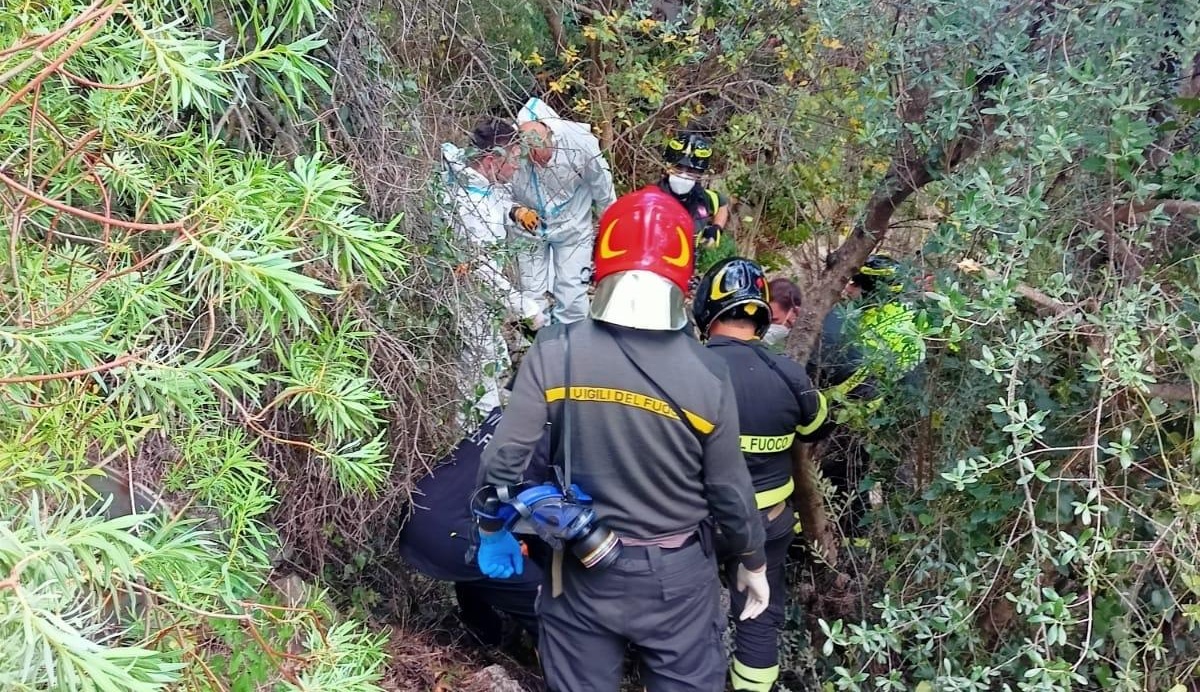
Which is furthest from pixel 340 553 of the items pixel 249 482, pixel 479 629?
pixel 249 482

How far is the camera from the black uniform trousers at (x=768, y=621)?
129 inches

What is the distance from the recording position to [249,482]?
2.08 meters

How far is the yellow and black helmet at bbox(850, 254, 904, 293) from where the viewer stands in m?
3.30

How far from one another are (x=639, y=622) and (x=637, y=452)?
1.82 feet

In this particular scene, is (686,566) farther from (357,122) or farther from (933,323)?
(357,122)

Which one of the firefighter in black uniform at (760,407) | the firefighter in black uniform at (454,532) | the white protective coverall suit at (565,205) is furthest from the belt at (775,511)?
the white protective coverall suit at (565,205)

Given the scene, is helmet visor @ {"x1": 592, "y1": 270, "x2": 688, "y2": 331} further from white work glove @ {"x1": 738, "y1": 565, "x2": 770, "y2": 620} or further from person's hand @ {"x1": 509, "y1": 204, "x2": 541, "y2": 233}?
person's hand @ {"x1": 509, "y1": 204, "x2": 541, "y2": 233}

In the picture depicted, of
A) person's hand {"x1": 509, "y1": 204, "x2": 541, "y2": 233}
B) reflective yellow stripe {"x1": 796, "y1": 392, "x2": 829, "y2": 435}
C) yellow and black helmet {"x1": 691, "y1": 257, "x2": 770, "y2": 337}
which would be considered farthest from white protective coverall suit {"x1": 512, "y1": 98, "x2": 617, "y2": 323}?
reflective yellow stripe {"x1": 796, "y1": 392, "x2": 829, "y2": 435}

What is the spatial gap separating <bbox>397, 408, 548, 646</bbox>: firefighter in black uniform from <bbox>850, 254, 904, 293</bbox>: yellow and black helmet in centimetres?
165

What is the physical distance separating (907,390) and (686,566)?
3.71 ft

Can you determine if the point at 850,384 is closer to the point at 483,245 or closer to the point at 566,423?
the point at 566,423

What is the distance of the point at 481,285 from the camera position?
11.2ft

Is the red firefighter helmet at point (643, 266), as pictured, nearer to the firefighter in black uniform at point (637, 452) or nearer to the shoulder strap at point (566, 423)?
the firefighter in black uniform at point (637, 452)

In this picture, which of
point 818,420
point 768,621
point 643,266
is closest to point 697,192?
point 818,420
